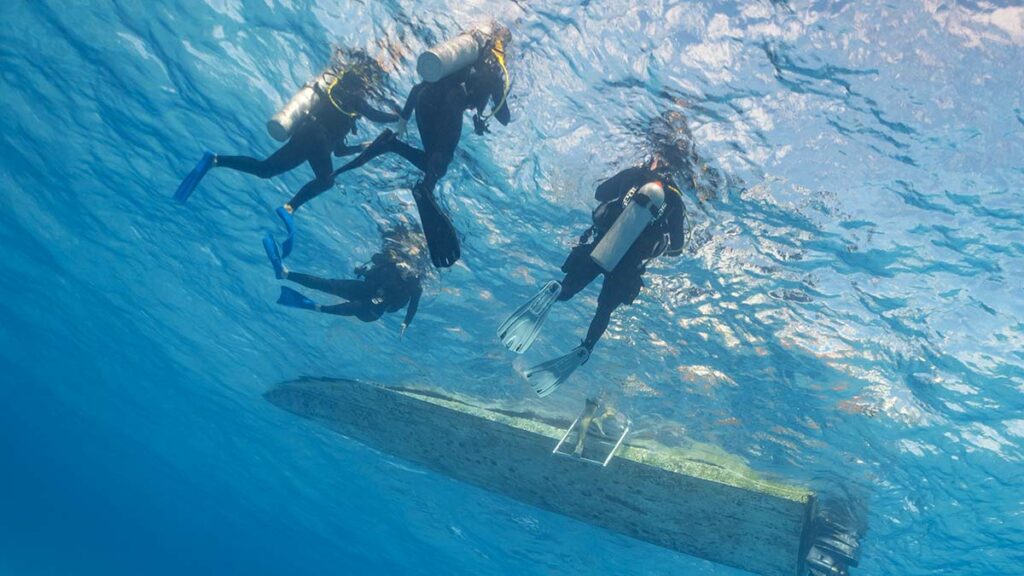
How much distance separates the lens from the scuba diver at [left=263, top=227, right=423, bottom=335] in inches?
311

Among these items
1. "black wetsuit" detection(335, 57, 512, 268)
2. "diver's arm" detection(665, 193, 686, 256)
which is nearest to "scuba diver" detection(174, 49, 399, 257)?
"black wetsuit" detection(335, 57, 512, 268)

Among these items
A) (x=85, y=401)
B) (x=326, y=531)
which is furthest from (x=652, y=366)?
(x=85, y=401)

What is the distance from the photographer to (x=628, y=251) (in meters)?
7.25

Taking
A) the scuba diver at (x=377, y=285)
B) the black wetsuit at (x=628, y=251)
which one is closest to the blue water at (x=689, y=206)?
the scuba diver at (x=377, y=285)

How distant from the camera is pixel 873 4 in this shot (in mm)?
6098

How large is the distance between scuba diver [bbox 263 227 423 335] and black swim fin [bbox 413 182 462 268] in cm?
266

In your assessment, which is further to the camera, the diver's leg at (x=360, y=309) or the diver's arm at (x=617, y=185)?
the diver's leg at (x=360, y=309)

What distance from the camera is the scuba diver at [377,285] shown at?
7.91m

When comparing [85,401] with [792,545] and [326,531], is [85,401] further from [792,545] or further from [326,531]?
[792,545]

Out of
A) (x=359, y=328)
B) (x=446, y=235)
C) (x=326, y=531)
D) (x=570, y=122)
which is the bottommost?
(x=326, y=531)

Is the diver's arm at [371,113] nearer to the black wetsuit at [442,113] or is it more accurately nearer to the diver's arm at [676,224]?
the black wetsuit at [442,113]

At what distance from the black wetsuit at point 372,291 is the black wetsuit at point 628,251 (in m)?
3.68

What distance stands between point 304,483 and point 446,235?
1483 inches

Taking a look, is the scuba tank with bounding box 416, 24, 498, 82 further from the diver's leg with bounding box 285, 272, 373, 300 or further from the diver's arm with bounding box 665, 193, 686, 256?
the diver's leg with bounding box 285, 272, 373, 300
